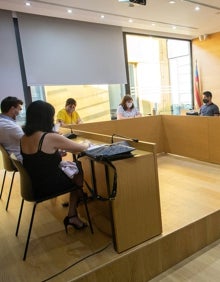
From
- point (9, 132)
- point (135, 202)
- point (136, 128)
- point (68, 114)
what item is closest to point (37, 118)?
point (9, 132)

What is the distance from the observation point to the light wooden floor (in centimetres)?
164

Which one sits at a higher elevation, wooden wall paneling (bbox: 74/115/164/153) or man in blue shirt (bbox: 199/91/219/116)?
man in blue shirt (bbox: 199/91/219/116)

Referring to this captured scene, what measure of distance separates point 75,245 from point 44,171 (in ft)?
2.00

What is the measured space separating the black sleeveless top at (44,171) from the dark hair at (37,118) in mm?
94

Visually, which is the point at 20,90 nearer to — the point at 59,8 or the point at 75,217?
the point at 59,8

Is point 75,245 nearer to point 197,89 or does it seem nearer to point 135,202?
point 135,202

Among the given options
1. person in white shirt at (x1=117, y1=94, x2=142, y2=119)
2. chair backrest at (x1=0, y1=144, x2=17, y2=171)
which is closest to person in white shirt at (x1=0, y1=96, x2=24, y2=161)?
chair backrest at (x1=0, y1=144, x2=17, y2=171)

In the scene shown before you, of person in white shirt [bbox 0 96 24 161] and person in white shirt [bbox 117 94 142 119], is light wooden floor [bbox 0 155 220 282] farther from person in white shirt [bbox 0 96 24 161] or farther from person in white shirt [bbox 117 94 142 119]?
person in white shirt [bbox 117 94 142 119]

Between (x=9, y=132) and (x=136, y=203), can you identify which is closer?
(x=136, y=203)

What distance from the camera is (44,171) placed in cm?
179

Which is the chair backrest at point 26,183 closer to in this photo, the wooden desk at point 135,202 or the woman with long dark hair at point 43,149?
the woman with long dark hair at point 43,149

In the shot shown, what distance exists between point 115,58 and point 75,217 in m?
4.24

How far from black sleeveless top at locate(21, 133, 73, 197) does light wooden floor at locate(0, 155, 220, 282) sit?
0.43 metres

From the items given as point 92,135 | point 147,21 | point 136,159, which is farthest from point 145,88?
point 136,159
